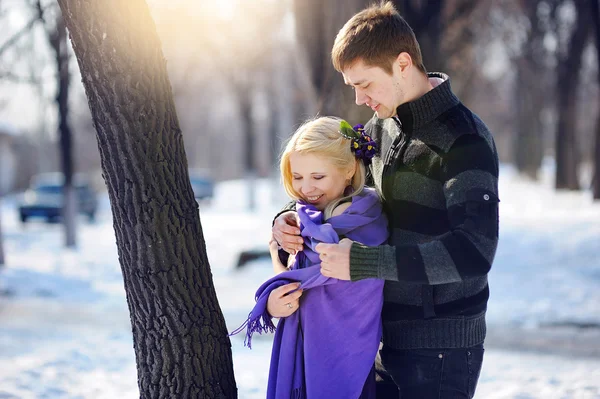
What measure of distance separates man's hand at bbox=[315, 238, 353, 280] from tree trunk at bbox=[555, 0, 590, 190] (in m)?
18.3

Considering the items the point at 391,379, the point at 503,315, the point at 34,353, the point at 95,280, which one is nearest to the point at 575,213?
the point at 503,315

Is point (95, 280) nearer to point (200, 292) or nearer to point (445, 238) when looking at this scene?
point (200, 292)

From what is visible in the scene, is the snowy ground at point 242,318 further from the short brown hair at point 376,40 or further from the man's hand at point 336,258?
the short brown hair at point 376,40

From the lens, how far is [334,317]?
100 inches

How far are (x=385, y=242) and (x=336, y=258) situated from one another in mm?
349

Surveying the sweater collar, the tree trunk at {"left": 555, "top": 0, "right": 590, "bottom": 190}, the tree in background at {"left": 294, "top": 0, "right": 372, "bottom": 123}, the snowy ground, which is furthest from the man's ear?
the tree trunk at {"left": 555, "top": 0, "right": 590, "bottom": 190}

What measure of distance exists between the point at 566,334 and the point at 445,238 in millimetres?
5298

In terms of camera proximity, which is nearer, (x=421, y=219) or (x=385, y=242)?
(x=421, y=219)

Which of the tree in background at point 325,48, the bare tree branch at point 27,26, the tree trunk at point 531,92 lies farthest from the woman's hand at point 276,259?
the tree trunk at point 531,92

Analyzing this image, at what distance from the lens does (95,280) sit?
10680 mm

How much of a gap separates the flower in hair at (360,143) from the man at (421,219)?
0.09m

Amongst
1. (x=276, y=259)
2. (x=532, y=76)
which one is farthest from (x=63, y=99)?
(x=532, y=76)

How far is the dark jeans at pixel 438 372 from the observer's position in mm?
2465

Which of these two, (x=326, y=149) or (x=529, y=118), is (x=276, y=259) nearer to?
(x=326, y=149)
